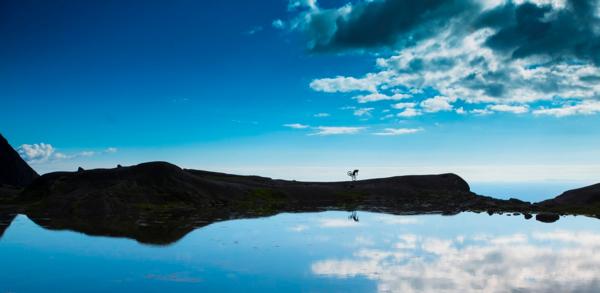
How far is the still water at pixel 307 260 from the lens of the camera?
36.1 m

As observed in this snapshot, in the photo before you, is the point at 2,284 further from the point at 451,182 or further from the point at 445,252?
the point at 451,182

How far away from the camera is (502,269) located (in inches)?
1702

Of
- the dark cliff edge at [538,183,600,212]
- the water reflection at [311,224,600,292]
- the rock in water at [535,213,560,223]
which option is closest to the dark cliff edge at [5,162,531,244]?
the dark cliff edge at [538,183,600,212]

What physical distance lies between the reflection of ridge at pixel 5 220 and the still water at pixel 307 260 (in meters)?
1.77

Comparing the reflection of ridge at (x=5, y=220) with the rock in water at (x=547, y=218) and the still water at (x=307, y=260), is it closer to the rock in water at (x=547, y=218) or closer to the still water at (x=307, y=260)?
the still water at (x=307, y=260)

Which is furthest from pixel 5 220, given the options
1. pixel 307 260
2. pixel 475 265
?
pixel 475 265

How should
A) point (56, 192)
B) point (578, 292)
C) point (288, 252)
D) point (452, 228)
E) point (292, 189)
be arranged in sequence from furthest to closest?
point (292, 189) → point (56, 192) → point (452, 228) → point (288, 252) → point (578, 292)

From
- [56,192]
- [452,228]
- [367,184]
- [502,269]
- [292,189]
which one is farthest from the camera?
[367,184]

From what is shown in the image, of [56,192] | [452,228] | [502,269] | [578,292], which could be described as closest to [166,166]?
[56,192]

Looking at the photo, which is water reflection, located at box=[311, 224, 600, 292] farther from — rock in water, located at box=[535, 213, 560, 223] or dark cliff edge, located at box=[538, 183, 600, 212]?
dark cliff edge, located at box=[538, 183, 600, 212]

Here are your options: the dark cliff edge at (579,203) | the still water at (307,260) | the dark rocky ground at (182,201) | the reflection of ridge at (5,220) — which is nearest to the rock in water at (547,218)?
the dark rocky ground at (182,201)

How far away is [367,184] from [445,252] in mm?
118482

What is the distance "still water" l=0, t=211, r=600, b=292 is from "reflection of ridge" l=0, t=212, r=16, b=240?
5.81ft

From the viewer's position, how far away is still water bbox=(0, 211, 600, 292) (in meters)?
36.1
